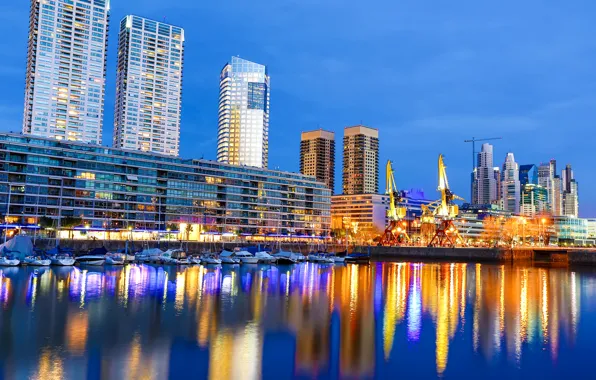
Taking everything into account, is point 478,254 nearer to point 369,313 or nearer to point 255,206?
point 255,206

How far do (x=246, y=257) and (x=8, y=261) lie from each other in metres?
43.0

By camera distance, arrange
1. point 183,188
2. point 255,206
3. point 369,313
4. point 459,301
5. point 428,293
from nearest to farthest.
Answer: point 369,313, point 459,301, point 428,293, point 183,188, point 255,206

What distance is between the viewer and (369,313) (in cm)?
4172

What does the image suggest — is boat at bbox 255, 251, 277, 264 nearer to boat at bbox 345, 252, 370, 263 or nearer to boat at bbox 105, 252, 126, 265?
boat at bbox 345, 252, 370, 263

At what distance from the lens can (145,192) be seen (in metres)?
150

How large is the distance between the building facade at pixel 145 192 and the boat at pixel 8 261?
51.1 m

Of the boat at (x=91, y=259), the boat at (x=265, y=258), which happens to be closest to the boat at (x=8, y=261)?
the boat at (x=91, y=259)

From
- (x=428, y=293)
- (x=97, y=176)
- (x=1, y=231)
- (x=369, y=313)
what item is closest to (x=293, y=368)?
(x=369, y=313)

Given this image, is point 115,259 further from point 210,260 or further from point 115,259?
point 210,260

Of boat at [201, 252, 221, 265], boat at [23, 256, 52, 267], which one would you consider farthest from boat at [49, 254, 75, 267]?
boat at [201, 252, 221, 265]

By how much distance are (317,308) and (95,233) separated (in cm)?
11069

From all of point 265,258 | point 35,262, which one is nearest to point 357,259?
point 265,258

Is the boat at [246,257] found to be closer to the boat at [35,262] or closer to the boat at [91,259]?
the boat at [91,259]

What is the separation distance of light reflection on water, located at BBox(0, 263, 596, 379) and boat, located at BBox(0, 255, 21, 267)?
60.9 ft
